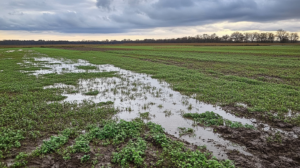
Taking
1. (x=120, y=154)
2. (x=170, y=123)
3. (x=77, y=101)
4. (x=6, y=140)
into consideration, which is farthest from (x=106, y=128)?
(x=77, y=101)

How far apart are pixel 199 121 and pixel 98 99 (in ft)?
23.2

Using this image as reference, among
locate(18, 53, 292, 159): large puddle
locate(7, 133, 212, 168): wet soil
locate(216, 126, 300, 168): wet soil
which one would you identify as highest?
locate(18, 53, 292, 159): large puddle

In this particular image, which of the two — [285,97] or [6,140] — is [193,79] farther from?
[6,140]

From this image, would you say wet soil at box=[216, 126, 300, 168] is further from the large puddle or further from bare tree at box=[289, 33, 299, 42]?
bare tree at box=[289, 33, 299, 42]

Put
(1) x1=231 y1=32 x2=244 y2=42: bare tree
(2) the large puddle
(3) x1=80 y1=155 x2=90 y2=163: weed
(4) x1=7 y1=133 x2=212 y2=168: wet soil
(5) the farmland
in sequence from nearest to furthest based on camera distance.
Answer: (4) x1=7 y1=133 x2=212 y2=168: wet soil < (3) x1=80 y1=155 x2=90 y2=163: weed < (5) the farmland < (2) the large puddle < (1) x1=231 y1=32 x2=244 y2=42: bare tree

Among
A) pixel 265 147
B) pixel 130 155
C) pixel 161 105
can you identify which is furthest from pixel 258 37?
pixel 130 155

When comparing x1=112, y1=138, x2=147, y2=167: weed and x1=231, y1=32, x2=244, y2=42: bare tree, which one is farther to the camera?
x1=231, y1=32, x2=244, y2=42: bare tree

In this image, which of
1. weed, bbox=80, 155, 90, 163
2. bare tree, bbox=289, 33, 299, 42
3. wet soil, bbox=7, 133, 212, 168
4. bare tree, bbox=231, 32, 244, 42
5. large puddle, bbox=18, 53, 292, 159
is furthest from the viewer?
bare tree, bbox=231, 32, 244, 42

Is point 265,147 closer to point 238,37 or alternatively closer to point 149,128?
point 149,128

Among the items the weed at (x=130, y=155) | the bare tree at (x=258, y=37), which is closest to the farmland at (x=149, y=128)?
the weed at (x=130, y=155)

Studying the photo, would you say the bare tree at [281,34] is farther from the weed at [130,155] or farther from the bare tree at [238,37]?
the weed at [130,155]

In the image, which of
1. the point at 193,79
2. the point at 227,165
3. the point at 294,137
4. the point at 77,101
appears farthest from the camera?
the point at 193,79

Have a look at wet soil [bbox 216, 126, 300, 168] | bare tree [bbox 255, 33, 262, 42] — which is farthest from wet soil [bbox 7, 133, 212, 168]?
bare tree [bbox 255, 33, 262, 42]

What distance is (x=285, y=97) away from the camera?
11.9 metres
